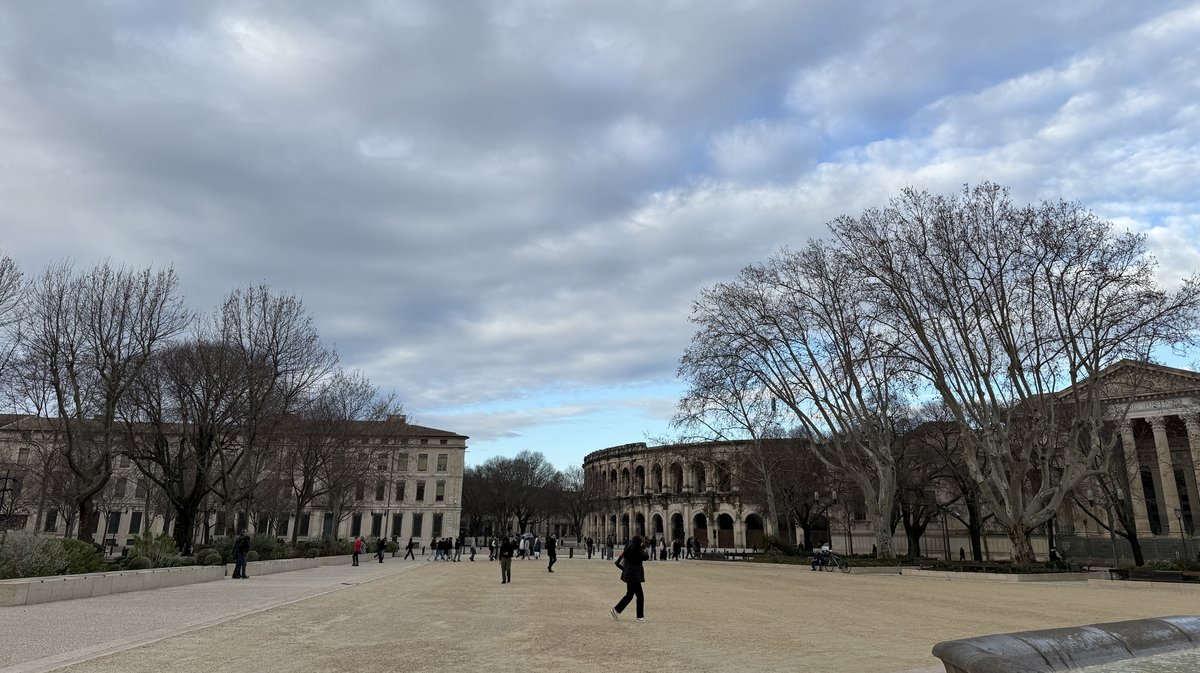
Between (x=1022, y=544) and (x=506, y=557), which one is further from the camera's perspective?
(x=1022, y=544)

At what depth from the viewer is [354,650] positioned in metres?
8.26

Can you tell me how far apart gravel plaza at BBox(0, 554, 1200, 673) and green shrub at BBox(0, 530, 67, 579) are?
1632mm

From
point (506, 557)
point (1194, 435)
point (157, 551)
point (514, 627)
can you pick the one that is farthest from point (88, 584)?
point (1194, 435)

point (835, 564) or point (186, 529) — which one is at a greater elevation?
point (186, 529)

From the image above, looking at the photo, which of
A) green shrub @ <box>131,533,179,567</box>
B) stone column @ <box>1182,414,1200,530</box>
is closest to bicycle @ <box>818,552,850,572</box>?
stone column @ <box>1182,414,1200,530</box>

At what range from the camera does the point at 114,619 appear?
1119 cm

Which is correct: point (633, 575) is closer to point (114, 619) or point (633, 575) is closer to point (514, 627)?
point (514, 627)

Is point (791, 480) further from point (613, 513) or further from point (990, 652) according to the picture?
point (613, 513)

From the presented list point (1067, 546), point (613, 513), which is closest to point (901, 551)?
point (1067, 546)

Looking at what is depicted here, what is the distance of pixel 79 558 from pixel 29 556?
77.5 inches

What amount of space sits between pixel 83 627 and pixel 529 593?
9707mm

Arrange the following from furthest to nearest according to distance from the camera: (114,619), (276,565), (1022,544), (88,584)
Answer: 1. (1022,544)
2. (276,565)
3. (88,584)
4. (114,619)

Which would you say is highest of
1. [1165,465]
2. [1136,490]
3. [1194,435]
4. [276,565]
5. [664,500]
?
[1194,435]

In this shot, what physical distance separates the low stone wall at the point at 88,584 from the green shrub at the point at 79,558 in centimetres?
69
